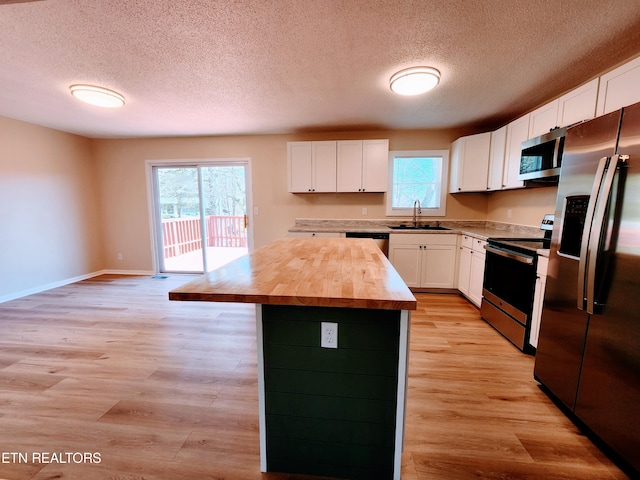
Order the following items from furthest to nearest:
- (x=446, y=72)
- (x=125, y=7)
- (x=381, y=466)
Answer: (x=446, y=72)
(x=125, y=7)
(x=381, y=466)

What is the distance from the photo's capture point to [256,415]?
5.25ft

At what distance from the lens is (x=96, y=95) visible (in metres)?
2.59

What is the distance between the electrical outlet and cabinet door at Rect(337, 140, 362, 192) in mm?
3156

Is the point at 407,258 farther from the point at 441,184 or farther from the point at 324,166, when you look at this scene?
the point at 324,166

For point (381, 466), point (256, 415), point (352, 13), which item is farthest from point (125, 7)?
point (381, 466)

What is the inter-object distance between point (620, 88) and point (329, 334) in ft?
8.18

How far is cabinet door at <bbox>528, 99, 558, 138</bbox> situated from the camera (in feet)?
7.81

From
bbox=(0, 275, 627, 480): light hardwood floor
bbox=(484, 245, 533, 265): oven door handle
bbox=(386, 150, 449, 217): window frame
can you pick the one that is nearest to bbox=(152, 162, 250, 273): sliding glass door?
bbox=(0, 275, 627, 480): light hardwood floor

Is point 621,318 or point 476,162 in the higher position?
point 476,162

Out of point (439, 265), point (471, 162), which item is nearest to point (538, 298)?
point (439, 265)

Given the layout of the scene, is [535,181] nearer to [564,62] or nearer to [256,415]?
[564,62]

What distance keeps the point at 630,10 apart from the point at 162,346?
401 cm

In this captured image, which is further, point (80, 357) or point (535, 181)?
point (535, 181)

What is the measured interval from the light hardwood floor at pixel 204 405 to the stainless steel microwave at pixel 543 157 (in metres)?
1.54
